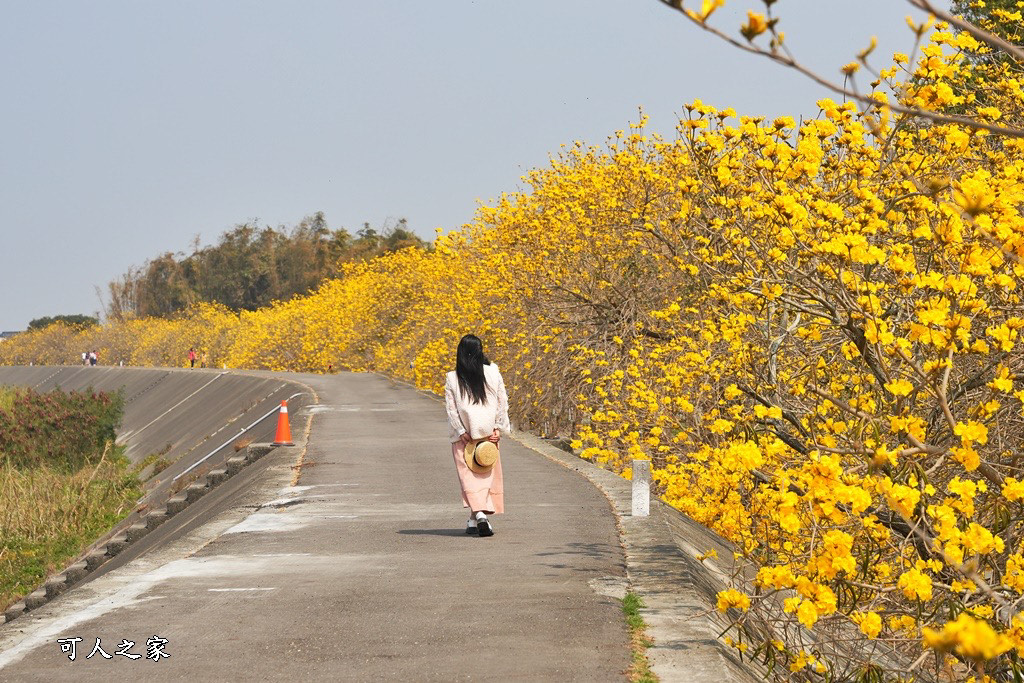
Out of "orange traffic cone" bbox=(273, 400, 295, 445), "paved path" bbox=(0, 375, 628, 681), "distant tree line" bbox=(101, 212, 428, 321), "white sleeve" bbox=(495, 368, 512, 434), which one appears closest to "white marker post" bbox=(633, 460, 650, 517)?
"paved path" bbox=(0, 375, 628, 681)

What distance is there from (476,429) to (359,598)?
271 centimetres

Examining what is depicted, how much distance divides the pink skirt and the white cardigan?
0.19 meters

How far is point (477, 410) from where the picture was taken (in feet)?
34.9

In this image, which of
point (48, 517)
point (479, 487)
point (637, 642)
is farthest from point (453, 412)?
point (48, 517)

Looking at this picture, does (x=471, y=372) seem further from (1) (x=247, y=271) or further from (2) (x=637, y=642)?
(1) (x=247, y=271)

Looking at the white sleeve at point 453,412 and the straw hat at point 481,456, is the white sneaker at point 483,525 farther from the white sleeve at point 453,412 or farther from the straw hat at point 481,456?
the white sleeve at point 453,412

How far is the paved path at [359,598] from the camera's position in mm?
6527

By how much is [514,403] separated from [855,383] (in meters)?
12.3

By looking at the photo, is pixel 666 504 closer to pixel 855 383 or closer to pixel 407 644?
pixel 855 383

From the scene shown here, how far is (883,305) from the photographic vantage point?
9930 mm

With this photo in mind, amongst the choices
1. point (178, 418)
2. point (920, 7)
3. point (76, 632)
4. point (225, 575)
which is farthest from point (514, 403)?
point (178, 418)

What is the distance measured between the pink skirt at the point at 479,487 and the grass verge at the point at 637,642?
8.66 ft

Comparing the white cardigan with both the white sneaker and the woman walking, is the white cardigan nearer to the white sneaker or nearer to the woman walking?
the woman walking

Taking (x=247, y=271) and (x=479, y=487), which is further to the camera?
(x=247, y=271)
